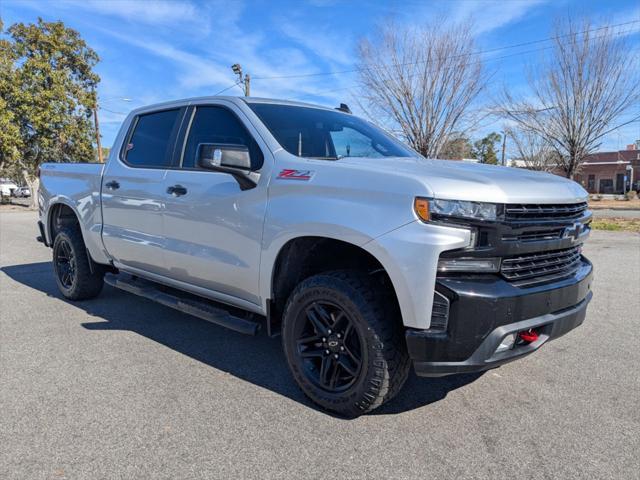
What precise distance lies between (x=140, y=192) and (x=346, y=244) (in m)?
2.16

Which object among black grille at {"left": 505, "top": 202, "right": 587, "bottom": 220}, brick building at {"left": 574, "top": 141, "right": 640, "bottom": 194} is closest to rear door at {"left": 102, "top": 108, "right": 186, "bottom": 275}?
black grille at {"left": 505, "top": 202, "right": 587, "bottom": 220}

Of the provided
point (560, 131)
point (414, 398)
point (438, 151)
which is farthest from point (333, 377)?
point (560, 131)

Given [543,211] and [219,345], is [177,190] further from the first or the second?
[543,211]

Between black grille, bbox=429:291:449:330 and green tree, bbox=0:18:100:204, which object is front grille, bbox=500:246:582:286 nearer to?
black grille, bbox=429:291:449:330

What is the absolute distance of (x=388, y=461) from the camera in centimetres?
251

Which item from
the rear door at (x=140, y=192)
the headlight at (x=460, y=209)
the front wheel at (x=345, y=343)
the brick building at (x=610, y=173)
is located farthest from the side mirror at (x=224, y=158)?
the brick building at (x=610, y=173)

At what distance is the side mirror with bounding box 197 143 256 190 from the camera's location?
3119mm

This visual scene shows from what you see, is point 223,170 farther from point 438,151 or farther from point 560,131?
point 560,131

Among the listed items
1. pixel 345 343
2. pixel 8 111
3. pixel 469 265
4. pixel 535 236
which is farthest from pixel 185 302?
pixel 8 111

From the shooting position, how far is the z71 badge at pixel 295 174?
300 centimetres

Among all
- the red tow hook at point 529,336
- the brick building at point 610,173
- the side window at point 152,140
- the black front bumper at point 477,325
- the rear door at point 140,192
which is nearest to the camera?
the black front bumper at point 477,325

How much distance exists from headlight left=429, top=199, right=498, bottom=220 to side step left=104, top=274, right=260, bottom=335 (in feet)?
5.07

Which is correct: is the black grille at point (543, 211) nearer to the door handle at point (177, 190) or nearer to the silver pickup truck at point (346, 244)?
the silver pickup truck at point (346, 244)

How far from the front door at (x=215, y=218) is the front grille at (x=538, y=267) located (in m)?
1.53
